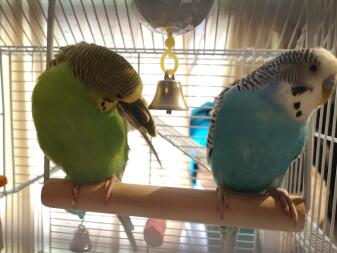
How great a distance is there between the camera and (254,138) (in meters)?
0.58

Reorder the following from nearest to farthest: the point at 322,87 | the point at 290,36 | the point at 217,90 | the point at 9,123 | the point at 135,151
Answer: the point at 322,87
the point at 290,36
the point at 9,123
the point at 217,90
the point at 135,151

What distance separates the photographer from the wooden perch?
57 cm

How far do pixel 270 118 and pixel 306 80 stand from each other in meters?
0.08

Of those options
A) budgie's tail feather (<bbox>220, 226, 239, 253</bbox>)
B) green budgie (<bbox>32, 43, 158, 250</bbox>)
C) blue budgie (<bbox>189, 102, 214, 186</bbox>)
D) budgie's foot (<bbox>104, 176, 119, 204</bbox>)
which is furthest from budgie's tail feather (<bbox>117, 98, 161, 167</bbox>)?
blue budgie (<bbox>189, 102, 214, 186</bbox>)

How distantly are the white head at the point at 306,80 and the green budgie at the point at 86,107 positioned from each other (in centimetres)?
26

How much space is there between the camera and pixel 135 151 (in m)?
1.40

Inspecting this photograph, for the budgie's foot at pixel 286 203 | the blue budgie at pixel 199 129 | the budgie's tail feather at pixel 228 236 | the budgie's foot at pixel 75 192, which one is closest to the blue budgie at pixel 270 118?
the budgie's foot at pixel 286 203

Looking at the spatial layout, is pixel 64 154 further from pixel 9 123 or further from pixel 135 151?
pixel 135 151

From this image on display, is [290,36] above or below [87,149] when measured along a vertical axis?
above

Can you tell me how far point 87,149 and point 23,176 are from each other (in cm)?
70

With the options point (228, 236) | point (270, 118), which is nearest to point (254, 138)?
point (270, 118)

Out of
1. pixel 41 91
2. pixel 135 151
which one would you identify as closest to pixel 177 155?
pixel 135 151

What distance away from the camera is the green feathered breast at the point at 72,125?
642mm

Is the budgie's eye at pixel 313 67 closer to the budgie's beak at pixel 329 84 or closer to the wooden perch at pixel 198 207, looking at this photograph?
the budgie's beak at pixel 329 84
